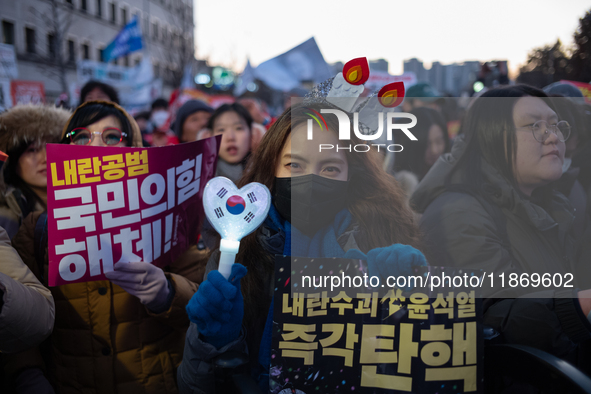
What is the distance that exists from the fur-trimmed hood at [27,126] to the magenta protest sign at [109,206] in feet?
3.13

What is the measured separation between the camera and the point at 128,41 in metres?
10.0

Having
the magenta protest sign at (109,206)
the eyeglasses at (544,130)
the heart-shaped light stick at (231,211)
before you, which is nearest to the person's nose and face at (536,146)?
the eyeglasses at (544,130)

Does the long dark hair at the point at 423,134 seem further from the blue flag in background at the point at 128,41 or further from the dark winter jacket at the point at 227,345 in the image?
the blue flag in background at the point at 128,41

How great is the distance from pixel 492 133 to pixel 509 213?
0.36 m

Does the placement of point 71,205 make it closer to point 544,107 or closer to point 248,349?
point 248,349

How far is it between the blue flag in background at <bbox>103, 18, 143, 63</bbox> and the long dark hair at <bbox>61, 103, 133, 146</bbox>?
8748 mm

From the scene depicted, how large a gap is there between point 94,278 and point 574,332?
1.74 meters

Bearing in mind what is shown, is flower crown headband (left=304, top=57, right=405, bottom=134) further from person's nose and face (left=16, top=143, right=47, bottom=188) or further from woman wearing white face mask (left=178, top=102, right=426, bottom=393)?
person's nose and face (left=16, top=143, right=47, bottom=188)

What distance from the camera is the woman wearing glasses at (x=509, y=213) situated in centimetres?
158

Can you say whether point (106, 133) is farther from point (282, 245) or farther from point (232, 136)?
point (232, 136)

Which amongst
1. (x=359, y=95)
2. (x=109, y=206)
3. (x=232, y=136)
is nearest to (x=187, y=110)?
(x=232, y=136)

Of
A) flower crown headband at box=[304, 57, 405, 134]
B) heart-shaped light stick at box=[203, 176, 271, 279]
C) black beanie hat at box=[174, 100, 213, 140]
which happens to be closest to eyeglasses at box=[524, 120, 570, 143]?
flower crown headband at box=[304, 57, 405, 134]

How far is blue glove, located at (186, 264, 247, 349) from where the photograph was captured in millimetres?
1189

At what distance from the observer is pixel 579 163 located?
8.46 feet
